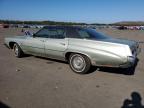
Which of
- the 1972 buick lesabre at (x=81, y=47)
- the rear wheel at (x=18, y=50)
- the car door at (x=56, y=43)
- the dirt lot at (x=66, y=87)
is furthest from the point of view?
the rear wheel at (x=18, y=50)

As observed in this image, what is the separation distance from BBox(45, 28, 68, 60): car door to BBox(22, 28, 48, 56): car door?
26 cm

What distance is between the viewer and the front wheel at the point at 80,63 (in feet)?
20.6

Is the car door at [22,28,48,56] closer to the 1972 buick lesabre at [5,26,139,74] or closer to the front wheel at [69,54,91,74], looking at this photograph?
the 1972 buick lesabre at [5,26,139,74]

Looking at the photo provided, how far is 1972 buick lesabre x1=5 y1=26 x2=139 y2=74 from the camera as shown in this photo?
18.9 feet

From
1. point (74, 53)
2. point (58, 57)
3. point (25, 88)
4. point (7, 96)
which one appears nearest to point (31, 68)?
point (58, 57)

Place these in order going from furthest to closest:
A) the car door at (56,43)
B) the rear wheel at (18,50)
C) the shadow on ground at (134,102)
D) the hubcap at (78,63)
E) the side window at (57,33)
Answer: the rear wheel at (18,50) < the side window at (57,33) < the car door at (56,43) < the hubcap at (78,63) < the shadow on ground at (134,102)

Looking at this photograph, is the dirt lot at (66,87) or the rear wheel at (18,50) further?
the rear wheel at (18,50)

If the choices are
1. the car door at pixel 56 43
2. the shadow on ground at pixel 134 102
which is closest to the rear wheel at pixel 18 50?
the car door at pixel 56 43

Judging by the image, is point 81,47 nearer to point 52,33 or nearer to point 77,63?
point 77,63

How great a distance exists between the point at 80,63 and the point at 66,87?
1.43 m

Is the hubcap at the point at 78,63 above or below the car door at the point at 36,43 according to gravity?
Answer: below

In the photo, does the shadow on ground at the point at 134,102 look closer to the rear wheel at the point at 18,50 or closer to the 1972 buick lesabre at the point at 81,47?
the 1972 buick lesabre at the point at 81,47

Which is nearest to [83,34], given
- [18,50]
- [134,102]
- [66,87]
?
[66,87]

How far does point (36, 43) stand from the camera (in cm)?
773
